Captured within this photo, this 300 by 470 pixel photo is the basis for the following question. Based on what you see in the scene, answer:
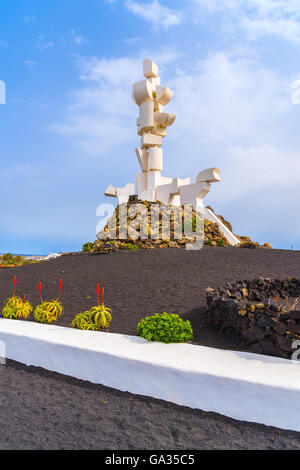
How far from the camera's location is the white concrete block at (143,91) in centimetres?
2116

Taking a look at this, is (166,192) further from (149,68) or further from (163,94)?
(149,68)

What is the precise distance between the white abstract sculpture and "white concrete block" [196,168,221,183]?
1.28 m

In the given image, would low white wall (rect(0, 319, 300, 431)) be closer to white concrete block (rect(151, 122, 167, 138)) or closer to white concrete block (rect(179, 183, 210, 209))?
white concrete block (rect(179, 183, 210, 209))

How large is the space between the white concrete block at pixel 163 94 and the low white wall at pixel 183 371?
19.4m

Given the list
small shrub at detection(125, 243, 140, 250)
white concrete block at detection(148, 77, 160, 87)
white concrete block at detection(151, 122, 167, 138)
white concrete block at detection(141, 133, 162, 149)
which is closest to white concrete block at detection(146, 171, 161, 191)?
white concrete block at detection(141, 133, 162, 149)

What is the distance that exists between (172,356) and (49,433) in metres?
1.71

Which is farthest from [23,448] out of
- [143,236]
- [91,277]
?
[143,236]

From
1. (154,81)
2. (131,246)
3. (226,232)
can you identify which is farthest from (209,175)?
(154,81)

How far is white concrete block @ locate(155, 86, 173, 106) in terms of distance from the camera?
70.0 feet

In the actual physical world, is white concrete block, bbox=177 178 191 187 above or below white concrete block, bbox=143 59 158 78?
below

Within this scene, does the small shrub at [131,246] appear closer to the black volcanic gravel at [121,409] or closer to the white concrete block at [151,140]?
the black volcanic gravel at [121,409]

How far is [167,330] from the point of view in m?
5.06

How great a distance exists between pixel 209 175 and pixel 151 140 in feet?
16.4

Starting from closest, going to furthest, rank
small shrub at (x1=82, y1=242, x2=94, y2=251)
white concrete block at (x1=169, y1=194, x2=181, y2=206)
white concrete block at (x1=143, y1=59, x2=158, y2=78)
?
Answer: 1. small shrub at (x1=82, y1=242, x2=94, y2=251)
2. white concrete block at (x1=169, y1=194, x2=181, y2=206)
3. white concrete block at (x1=143, y1=59, x2=158, y2=78)
